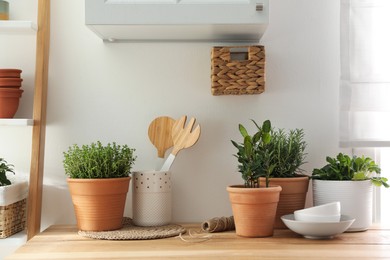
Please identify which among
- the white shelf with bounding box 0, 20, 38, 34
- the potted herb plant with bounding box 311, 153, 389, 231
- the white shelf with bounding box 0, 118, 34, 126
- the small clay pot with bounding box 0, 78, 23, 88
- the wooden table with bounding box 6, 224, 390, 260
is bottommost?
the wooden table with bounding box 6, 224, 390, 260

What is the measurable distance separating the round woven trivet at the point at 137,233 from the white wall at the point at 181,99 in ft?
0.65

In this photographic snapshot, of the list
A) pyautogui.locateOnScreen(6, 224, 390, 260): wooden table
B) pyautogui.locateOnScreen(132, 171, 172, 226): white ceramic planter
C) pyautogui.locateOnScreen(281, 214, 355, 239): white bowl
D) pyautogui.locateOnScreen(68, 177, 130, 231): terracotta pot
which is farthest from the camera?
pyautogui.locateOnScreen(132, 171, 172, 226): white ceramic planter

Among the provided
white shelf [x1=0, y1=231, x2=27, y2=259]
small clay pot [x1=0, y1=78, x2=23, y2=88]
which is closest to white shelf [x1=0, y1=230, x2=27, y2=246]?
white shelf [x1=0, y1=231, x2=27, y2=259]

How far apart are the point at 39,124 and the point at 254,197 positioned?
0.81 meters

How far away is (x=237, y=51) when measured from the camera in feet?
6.42

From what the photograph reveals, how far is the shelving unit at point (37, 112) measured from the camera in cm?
187

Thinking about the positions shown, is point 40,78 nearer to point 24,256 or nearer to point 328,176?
point 24,256

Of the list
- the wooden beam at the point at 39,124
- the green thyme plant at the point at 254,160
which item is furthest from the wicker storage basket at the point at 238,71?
the wooden beam at the point at 39,124

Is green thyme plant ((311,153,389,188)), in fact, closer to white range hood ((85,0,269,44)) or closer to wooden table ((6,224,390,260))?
wooden table ((6,224,390,260))

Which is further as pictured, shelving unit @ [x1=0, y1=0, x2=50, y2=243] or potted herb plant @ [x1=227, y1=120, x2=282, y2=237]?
shelving unit @ [x1=0, y1=0, x2=50, y2=243]

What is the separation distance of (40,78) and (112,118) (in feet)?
0.96

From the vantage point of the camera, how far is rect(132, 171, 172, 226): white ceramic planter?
1.85 m

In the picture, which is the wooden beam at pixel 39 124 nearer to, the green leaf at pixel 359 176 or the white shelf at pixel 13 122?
the white shelf at pixel 13 122

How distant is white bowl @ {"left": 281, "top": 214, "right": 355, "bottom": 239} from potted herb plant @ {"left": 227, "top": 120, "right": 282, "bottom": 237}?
0.07 metres
